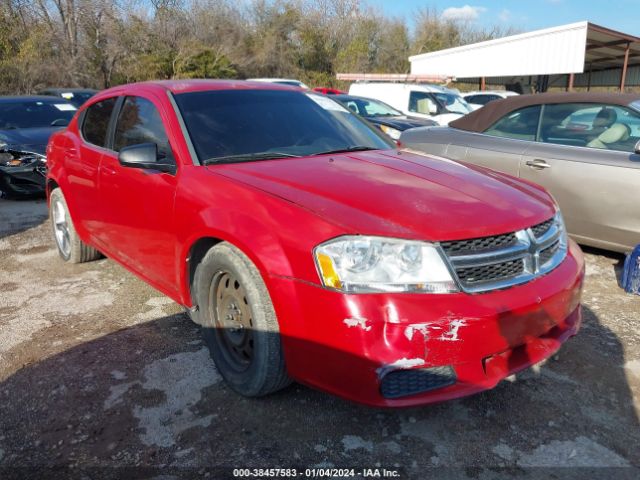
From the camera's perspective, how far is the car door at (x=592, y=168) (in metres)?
4.26

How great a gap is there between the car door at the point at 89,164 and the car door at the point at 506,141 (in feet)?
11.2

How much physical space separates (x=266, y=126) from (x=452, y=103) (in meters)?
11.3

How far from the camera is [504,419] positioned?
8.30ft

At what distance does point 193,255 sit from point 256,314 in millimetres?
682

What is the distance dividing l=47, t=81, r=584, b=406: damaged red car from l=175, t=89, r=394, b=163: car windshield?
0.04 ft

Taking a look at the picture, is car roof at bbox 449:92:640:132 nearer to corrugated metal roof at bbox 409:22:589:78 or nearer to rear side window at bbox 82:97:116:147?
rear side window at bbox 82:97:116:147

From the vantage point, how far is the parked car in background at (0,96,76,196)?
738cm

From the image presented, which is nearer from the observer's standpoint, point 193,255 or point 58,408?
point 58,408

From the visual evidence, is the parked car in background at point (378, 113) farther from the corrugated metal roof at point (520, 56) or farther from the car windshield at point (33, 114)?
the corrugated metal roof at point (520, 56)

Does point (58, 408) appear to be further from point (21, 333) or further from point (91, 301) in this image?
point (91, 301)

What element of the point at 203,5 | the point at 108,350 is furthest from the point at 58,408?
the point at 203,5

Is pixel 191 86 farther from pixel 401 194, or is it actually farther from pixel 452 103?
pixel 452 103

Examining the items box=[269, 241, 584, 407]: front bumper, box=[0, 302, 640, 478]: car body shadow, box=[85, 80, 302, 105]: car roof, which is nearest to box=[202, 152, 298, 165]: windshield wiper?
box=[85, 80, 302, 105]: car roof

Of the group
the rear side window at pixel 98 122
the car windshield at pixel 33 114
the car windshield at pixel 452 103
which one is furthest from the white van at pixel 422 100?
the rear side window at pixel 98 122
